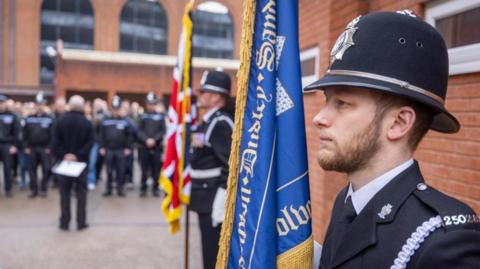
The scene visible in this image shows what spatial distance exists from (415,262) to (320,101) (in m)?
3.34

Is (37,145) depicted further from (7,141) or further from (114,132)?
(114,132)

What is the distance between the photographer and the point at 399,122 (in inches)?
53.4

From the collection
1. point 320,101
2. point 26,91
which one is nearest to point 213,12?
point 26,91

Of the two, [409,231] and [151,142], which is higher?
[409,231]

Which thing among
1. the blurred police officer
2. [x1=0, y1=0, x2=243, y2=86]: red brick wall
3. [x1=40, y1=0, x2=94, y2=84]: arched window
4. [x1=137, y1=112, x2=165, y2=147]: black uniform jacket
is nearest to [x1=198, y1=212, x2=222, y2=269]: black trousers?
the blurred police officer

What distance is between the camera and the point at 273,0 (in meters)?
1.99

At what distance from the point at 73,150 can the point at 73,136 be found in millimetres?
217

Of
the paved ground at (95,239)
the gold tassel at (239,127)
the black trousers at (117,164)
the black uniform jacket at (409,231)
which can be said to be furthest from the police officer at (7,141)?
the black uniform jacket at (409,231)

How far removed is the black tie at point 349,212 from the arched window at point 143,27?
27.5m

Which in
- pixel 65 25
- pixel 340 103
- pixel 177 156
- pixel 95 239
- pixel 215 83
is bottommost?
pixel 95 239

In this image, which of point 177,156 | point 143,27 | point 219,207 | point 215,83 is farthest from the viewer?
point 143,27

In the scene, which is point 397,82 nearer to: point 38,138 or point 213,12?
point 38,138

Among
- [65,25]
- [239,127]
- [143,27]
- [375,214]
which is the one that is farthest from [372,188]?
[65,25]

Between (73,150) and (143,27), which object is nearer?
(73,150)
